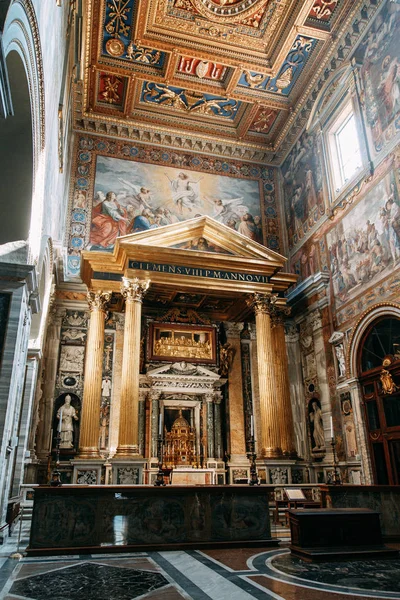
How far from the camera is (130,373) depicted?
1164 centimetres

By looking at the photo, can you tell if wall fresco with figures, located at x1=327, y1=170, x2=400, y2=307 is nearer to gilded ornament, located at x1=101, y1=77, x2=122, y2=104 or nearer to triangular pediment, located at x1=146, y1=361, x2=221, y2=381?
triangular pediment, located at x1=146, y1=361, x2=221, y2=381

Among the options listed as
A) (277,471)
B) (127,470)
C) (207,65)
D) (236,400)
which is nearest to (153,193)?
(207,65)

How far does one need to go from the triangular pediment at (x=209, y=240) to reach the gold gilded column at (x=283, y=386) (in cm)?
179

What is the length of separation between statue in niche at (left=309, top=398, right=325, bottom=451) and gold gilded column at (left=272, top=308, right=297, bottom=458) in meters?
0.85

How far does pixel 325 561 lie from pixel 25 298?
5050 millimetres

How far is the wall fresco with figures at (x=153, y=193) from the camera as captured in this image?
15.2m

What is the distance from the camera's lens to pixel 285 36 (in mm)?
14148

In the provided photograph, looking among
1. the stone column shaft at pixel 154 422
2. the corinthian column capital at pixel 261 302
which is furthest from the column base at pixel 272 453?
the corinthian column capital at pixel 261 302

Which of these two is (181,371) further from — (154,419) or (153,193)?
(153,193)

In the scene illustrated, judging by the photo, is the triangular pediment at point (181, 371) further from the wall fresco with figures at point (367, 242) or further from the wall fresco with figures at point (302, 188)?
the wall fresco with figures at point (302, 188)

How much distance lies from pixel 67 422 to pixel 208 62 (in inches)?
447

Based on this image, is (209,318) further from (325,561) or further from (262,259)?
(325,561)

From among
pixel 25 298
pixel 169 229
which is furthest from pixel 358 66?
pixel 25 298

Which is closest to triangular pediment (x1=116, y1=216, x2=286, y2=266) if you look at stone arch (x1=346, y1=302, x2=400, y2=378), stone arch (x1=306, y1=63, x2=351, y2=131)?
stone arch (x1=346, y1=302, x2=400, y2=378)
